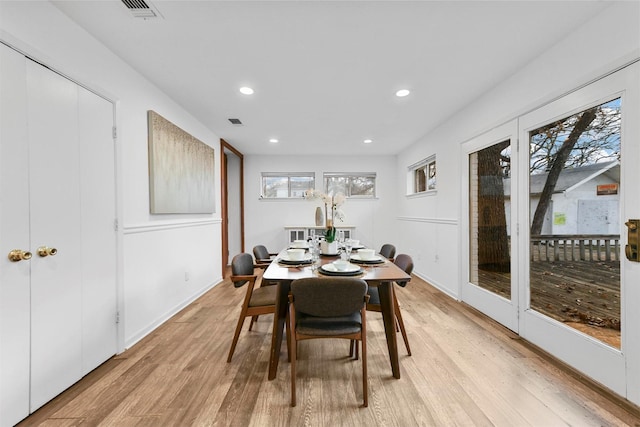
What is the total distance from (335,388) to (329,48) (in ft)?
8.15

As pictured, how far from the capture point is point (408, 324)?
8.97 feet

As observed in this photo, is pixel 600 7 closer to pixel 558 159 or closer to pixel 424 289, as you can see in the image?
pixel 558 159

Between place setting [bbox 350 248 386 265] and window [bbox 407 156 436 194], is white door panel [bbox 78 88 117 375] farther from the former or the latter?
window [bbox 407 156 436 194]

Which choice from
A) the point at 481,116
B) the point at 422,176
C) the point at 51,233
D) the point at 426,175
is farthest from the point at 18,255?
the point at 422,176

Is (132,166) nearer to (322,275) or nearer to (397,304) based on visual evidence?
(322,275)

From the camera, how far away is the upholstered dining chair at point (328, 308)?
152 centimetres

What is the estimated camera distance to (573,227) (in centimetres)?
200

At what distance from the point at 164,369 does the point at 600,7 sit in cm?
387

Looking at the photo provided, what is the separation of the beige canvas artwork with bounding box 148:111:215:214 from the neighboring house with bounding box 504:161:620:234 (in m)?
3.56

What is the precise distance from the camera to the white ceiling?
65.9 inches

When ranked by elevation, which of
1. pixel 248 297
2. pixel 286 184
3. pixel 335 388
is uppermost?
pixel 286 184

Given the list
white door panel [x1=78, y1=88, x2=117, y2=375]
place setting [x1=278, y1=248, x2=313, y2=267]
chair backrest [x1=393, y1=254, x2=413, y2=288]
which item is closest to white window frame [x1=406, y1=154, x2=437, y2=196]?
chair backrest [x1=393, y1=254, x2=413, y2=288]

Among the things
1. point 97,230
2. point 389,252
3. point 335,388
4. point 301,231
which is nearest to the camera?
point 335,388

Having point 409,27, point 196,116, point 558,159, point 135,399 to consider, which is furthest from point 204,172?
point 558,159
